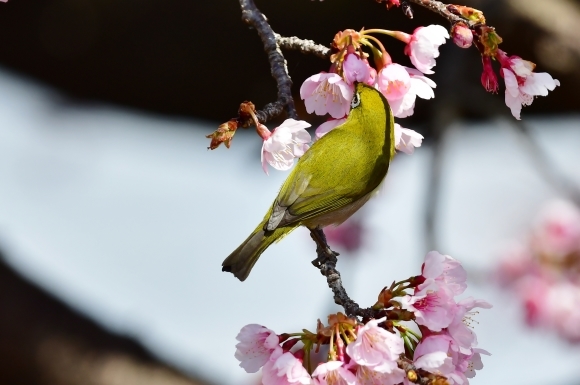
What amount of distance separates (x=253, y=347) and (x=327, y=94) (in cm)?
62

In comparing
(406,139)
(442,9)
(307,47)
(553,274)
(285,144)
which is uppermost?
(442,9)

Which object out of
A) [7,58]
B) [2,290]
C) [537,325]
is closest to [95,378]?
[2,290]

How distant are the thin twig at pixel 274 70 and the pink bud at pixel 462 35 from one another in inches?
15.2

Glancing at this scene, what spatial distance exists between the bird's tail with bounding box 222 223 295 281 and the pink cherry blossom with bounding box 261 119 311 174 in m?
0.28

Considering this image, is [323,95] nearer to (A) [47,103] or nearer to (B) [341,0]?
(B) [341,0]

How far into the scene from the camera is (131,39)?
336 cm

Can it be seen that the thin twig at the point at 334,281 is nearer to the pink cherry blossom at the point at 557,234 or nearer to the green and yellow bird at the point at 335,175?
the green and yellow bird at the point at 335,175

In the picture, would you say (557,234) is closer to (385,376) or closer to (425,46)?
(425,46)

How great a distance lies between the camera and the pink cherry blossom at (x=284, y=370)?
1.35 metres

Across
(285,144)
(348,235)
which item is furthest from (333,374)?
(348,235)

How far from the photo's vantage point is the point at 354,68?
1574 mm

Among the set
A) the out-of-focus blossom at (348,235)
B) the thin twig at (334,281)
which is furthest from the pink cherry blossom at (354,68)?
the out-of-focus blossom at (348,235)

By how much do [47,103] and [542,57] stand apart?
2636 millimetres

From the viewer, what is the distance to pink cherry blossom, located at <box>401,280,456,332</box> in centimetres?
136
